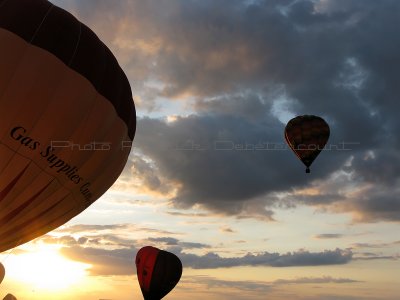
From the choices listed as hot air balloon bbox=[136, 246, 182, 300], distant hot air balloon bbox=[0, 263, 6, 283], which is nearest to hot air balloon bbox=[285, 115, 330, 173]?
hot air balloon bbox=[136, 246, 182, 300]

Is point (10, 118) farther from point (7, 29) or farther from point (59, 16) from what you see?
point (59, 16)

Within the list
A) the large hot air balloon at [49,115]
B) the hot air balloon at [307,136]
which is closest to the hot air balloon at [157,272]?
the hot air balloon at [307,136]

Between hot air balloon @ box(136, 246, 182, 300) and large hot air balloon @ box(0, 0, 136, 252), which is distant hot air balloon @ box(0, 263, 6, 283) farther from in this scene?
large hot air balloon @ box(0, 0, 136, 252)

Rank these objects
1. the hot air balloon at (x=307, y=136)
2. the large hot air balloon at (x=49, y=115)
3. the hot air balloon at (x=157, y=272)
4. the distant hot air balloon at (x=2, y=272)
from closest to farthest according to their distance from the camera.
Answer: the large hot air balloon at (x=49, y=115) → the hot air balloon at (x=307, y=136) → the hot air balloon at (x=157, y=272) → the distant hot air balloon at (x=2, y=272)

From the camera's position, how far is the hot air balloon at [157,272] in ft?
114

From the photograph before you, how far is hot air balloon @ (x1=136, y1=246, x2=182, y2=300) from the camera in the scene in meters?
34.7

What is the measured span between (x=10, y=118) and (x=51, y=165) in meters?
2.18

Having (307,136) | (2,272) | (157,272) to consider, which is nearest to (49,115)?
(307,136)

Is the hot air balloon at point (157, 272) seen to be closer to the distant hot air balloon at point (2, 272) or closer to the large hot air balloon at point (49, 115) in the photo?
the large hot air balloon at point (49, 115)

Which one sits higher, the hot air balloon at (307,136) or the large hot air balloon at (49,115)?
the hot air balloon at (307,136)

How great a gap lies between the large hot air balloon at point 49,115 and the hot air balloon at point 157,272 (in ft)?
50.3

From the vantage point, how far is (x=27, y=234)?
1980 cm

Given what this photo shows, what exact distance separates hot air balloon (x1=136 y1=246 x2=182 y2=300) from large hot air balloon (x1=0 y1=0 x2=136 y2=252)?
15336mm

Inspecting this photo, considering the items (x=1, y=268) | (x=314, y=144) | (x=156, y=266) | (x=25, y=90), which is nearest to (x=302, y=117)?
(x=314, y=144)
